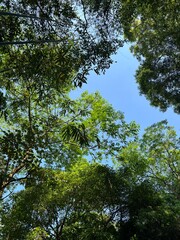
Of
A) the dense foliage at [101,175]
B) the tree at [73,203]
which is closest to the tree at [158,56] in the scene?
the dense foliage at [101,175]

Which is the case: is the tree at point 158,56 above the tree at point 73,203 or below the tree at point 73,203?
above

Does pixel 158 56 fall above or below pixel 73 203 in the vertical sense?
above

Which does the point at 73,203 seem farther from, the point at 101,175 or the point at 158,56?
the point at 158,56

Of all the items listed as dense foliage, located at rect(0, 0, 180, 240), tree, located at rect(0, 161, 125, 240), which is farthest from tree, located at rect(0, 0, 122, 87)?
tree, located at rect(0, 161, 125, 240)

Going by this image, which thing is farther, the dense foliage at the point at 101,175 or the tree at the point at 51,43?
the dense foliage at the point at 101,175

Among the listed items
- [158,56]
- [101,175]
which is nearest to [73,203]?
[101,175]

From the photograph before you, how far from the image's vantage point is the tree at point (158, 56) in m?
9.96

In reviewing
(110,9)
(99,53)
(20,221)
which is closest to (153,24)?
(110,9)

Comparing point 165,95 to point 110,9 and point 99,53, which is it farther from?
point 99,53

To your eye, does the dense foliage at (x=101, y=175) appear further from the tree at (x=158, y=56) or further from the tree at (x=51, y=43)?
the tree at (x=51, y=43)

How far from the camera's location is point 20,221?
10445 millimetres

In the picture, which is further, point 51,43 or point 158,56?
point 158,56

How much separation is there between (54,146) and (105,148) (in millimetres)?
2040

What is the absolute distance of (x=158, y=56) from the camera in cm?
1099
